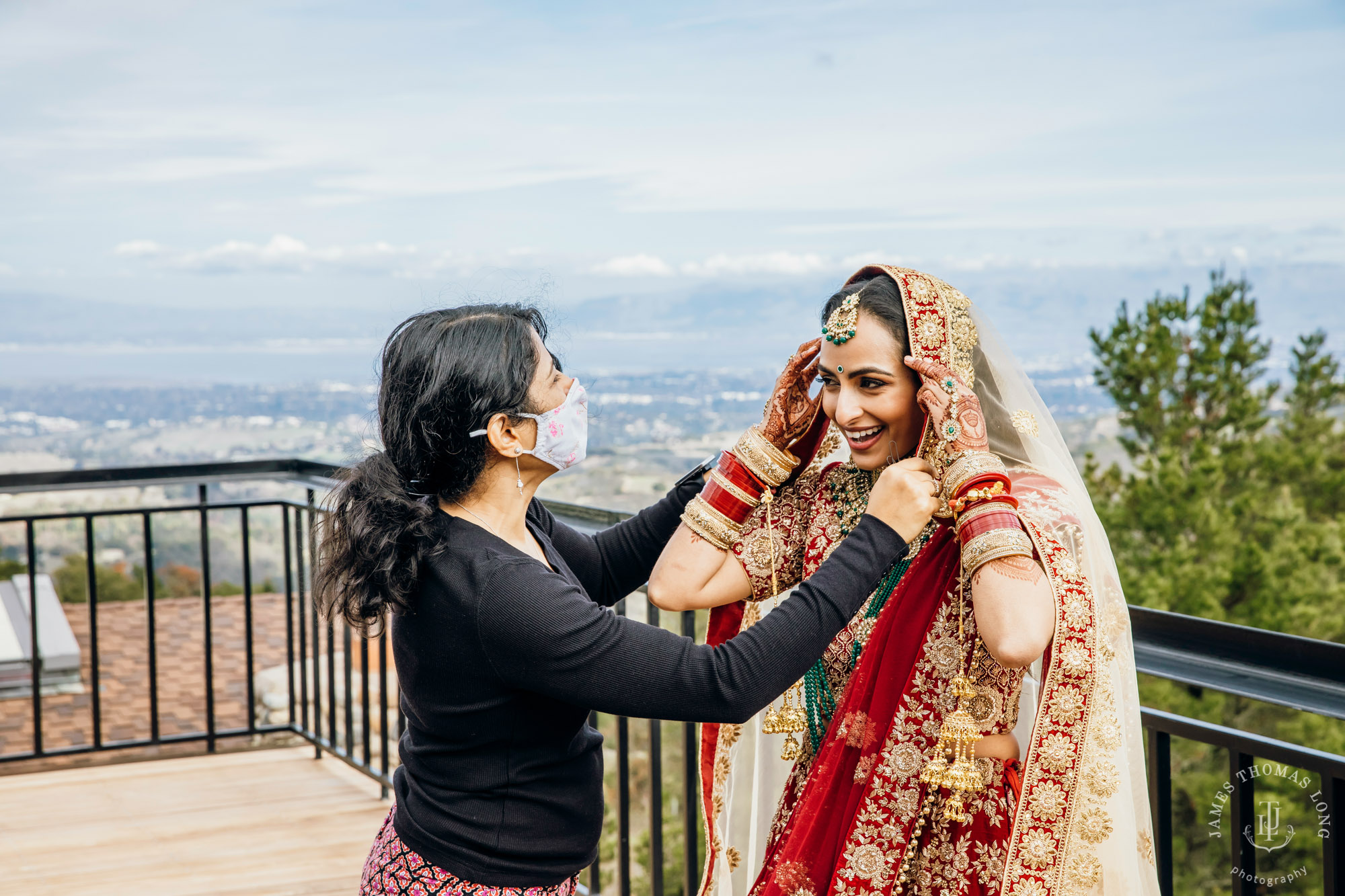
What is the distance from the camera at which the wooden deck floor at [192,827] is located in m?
2.70

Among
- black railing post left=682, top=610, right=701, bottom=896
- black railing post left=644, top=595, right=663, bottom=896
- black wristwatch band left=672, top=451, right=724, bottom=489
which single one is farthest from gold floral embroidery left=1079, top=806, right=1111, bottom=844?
black railing post left=644, top=595, right=663, bottom=896

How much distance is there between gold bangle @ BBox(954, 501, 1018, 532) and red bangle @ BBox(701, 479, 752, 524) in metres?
0.40

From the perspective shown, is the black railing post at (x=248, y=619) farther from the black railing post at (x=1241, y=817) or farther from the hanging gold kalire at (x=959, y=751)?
the black railing post at (x=1241, y=817)

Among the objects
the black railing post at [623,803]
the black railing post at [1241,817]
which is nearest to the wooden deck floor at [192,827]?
the black railing post at [623,803]

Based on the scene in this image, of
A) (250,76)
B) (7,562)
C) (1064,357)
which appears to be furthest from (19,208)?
(1064,357)

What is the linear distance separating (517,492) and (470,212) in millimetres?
55519

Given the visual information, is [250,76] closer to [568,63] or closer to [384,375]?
[568,63]

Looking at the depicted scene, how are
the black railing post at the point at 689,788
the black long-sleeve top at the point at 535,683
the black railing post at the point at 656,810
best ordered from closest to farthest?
the black long-sleeve top at the point at 535,683
the black railing post at the point at 689,788
the black railing post at the point at 656,810

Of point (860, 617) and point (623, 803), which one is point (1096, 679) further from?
point (623, 803)

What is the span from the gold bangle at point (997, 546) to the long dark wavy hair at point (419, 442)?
56 centimetres

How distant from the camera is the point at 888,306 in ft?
4.65

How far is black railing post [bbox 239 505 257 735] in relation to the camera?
3504mm

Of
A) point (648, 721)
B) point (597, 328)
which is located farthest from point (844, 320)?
point (597, 328)

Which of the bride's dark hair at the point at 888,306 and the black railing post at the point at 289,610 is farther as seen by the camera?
the black railing post at the point at 289,610
